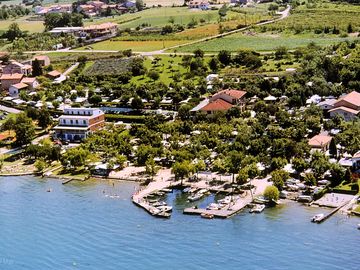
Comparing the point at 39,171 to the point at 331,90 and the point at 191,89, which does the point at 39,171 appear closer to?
the point at 191,89

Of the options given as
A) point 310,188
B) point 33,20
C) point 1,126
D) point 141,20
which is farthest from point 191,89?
point 33,20

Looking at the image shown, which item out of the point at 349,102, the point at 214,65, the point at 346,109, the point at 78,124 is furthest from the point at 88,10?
the point at 346,109

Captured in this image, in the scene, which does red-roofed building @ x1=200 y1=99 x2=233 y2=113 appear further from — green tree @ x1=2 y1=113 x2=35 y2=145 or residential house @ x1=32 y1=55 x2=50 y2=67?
residential house @ x1=32 y1=55 x2=50 y2=67

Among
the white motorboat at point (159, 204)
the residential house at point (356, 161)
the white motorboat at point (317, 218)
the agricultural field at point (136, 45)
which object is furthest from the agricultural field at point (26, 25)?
the white motorboat at point (317, 218)

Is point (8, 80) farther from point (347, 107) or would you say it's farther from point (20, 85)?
point (347, 107)

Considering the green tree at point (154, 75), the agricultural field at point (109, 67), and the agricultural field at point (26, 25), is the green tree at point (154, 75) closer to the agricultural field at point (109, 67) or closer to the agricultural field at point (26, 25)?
the agricultural field at point (109, 67)

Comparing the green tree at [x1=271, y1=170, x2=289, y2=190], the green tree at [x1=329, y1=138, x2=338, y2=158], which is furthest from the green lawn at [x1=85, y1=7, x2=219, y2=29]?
the green tree at [x1=271, y1=170, x2=289, y2=190]

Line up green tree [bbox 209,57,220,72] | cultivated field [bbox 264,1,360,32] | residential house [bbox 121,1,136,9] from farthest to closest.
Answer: residential house [bbox 121,1,136,9] → cultivated field [bbox 264,1,360,32] → green tree [bbox 209,57,220,72]
